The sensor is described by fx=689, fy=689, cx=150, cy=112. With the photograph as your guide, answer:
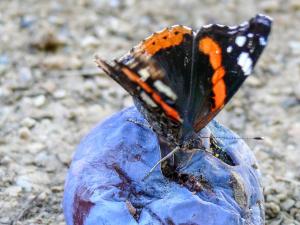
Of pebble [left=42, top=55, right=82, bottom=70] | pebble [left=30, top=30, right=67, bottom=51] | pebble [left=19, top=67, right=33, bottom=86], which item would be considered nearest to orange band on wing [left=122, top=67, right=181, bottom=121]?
pebble [left=19, top=67, right=33, bottom=86]

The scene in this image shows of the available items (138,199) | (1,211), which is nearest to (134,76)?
(138,199)

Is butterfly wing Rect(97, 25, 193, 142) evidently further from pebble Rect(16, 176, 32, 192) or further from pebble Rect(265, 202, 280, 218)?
pebble Rect(16, 176, 32, 192)

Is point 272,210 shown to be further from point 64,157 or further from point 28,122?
point 28,122

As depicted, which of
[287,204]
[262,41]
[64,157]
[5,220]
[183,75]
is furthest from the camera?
[64,157]

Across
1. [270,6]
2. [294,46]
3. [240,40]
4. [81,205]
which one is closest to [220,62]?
[240,40]

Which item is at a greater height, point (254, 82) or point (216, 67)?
point (216, 67)

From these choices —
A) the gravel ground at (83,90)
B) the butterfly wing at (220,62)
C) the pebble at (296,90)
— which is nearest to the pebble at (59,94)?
the gravel ground at (83,90)
